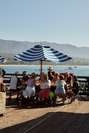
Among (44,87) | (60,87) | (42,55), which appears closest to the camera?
(44,87)

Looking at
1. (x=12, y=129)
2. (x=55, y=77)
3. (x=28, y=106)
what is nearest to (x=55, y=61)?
(x=55, y=77)

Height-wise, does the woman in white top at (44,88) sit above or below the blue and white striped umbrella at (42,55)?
below

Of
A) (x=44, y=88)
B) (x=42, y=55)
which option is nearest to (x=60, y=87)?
(x=44, y=88)

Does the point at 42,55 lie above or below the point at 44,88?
above

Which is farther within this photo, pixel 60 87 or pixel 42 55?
pixel 42 55

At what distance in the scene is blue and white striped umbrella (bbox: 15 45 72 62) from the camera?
647 inches

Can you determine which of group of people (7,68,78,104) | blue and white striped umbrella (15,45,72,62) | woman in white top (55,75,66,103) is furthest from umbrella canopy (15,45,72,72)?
woman in white top (55,75,66,103)

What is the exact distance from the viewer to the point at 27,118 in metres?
12.6

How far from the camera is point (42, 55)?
643 inches

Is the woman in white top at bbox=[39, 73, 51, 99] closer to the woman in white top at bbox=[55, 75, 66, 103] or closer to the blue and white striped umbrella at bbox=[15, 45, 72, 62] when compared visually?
the woman in white top at bbox=[55, 75, 66, 103]

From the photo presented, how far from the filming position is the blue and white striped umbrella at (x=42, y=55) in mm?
16422

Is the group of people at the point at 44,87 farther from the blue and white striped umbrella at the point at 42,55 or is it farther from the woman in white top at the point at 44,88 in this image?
the blue and white striped umbrella at the point at 42,55

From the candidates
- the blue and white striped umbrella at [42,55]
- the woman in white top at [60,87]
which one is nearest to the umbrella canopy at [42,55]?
the blue and white striped umbrella at [42,55]

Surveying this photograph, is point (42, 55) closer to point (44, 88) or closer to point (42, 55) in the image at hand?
point (42, 55)
